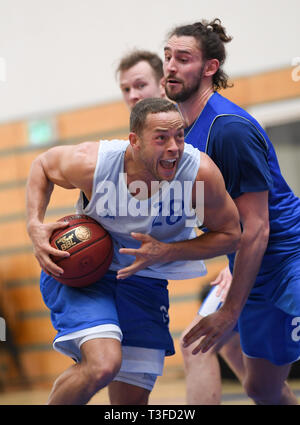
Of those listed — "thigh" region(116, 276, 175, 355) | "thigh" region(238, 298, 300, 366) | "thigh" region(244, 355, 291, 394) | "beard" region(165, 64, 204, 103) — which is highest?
"beard" region(165, 64, 204, 103)

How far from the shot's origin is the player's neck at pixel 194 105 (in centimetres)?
261

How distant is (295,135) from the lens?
5.29m

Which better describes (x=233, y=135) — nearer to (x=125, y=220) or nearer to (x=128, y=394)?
(x=125, y=220)

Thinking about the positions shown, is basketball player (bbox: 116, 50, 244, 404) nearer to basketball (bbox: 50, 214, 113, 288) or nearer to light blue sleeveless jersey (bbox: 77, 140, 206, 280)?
light blue sleeveless jersey (bbox: 77, 140, 206, 280)

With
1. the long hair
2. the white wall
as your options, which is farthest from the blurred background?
the long hair

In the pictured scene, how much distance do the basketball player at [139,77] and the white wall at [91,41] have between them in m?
1.57

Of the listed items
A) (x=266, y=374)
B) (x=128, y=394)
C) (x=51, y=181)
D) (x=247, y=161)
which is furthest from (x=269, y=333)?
(x=51, y=181)

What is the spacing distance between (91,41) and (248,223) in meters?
3.79

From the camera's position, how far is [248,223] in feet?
7.89

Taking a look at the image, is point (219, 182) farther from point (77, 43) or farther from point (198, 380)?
point (77, 43)

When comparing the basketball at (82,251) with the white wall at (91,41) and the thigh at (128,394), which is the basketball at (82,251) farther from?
→ the white wall at (91,41)

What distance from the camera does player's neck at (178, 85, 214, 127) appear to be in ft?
8.55

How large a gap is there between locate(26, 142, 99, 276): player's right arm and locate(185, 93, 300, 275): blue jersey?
1.58 feet

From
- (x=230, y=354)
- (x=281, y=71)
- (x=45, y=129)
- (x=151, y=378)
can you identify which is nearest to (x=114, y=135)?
(x=45, y=129)
